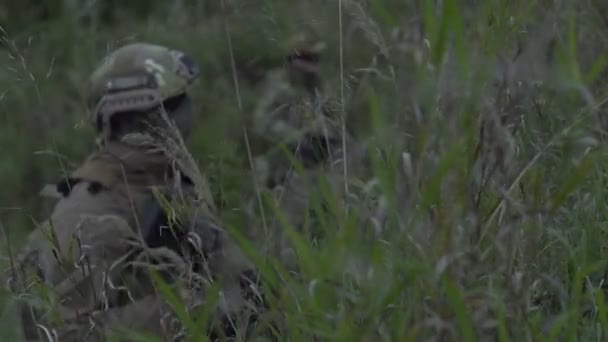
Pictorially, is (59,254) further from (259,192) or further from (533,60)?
(533,60)

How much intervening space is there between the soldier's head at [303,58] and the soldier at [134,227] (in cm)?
35

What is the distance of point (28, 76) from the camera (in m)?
2.88

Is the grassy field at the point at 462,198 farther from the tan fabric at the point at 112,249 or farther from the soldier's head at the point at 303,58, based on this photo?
the soldier's head at the point at 303,58

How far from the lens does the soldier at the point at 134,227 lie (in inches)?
105

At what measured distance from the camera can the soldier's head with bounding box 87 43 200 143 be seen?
420 cm

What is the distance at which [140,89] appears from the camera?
4262 millimetres

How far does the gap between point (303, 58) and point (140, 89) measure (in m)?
1.19

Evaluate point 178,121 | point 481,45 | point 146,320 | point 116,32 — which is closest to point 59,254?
point 146,320

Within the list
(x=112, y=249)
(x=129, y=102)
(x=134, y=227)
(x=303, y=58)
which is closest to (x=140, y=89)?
(x=129, y=102)

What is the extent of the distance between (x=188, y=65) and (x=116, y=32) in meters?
4.16

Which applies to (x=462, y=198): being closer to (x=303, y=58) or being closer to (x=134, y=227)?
(x=134, y=227)

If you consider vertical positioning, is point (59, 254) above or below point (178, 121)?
above

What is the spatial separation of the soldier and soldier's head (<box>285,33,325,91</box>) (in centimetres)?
35

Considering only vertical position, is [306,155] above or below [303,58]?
above
